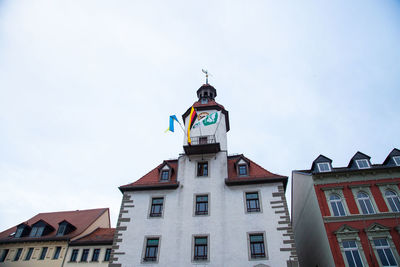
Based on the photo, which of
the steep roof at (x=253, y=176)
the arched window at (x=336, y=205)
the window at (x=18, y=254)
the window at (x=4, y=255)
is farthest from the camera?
the window at (x=4, y=255)

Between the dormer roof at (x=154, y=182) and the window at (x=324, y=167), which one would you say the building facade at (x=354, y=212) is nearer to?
the window at (x=324, y=167)

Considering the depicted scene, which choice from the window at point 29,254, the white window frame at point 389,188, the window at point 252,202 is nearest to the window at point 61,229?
the window at point 29,254

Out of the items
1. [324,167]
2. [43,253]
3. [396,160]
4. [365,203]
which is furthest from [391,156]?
[43,253]

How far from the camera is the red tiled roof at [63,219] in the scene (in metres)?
28.8

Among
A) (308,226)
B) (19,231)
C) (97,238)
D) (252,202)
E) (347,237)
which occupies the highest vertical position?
(252,202)

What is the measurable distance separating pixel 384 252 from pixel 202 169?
15.6 meters

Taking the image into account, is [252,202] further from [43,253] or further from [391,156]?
[43,253]

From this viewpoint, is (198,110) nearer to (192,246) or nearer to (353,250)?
(192,246)

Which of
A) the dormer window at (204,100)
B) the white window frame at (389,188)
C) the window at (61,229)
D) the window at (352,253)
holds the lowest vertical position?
the window at (352,253)

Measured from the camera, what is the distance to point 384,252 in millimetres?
18797

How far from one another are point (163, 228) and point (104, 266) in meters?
8.65

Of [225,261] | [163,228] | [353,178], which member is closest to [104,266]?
[163,228]

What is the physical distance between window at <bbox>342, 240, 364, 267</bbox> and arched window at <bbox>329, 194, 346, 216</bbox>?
7.09 feet

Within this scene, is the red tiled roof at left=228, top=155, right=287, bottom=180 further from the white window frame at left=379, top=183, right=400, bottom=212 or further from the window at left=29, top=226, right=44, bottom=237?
the window at left=29, top=226, right=44, bottom=237
